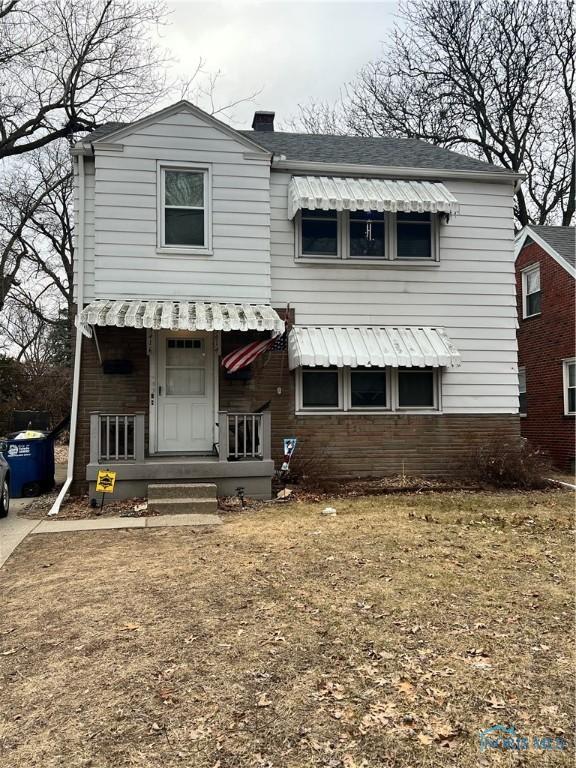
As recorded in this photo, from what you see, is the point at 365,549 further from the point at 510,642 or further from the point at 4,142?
the point at 4,142

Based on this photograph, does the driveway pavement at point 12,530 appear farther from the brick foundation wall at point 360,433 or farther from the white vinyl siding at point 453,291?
the white vinyl siding at point 453,291

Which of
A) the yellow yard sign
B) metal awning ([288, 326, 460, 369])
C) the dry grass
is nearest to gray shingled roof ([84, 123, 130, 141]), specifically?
metal awning ([288, 326, 460, 369])

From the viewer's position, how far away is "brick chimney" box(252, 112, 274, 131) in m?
13.7

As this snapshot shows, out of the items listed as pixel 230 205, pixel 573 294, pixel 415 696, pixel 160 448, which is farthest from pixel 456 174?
pixel 415 696

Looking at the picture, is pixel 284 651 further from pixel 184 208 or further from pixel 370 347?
pixel 184 208

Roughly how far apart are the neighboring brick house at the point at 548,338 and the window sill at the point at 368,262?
229 inches

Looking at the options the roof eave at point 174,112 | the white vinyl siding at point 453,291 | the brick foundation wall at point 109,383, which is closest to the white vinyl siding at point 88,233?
the roof eave at point 174,112

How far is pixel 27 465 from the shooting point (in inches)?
398

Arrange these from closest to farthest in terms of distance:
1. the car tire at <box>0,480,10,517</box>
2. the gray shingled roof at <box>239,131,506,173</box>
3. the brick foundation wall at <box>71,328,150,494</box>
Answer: the car tire at <box>0,480,10,517</box> → the brick foundation wall at <box>71,328,150,494</box> → the gray shingled roof at <box>239,131,506,173</box>

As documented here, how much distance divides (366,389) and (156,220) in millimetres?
4884

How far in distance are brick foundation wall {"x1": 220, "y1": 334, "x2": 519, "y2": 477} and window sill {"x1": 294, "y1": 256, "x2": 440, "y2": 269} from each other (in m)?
1.84

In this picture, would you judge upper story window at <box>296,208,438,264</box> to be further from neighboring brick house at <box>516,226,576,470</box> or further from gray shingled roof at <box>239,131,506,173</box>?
neighboring brick house at <box>516,226,576,470</box>

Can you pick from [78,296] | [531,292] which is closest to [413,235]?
[78,296]

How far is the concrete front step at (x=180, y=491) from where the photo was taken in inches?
337
